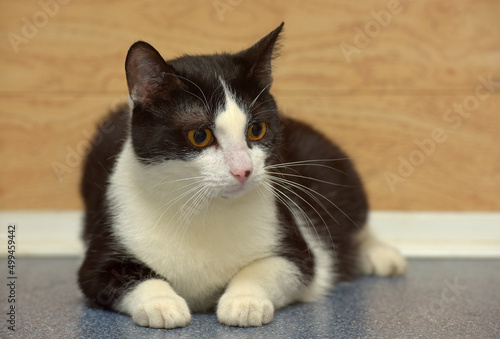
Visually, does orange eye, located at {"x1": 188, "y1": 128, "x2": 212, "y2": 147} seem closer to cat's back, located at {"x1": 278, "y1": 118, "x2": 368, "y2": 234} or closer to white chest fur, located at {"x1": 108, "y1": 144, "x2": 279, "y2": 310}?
white chest fur, located at {"x1": 108, "y1": 144, "x2": 279, "y2": 310}

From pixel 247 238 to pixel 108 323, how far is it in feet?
1.39

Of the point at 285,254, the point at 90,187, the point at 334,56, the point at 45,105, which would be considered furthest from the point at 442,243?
the point at 45,105

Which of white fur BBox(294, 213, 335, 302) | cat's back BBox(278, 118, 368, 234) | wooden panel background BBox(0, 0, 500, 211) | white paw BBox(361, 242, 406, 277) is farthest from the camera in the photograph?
wooden panel background BBox(0, 0, 500, 211)

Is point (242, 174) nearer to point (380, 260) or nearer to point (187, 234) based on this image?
point (187, 234)

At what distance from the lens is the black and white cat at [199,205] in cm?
142

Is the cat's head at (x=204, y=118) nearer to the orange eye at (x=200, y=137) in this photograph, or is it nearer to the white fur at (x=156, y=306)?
the orange eye at (x=200, y=137)

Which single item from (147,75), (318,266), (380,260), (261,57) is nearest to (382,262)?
(380,260)

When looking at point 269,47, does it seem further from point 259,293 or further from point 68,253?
point 68,253

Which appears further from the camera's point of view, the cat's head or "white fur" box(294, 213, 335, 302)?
"white fur" box(294, 213, 335, 302)

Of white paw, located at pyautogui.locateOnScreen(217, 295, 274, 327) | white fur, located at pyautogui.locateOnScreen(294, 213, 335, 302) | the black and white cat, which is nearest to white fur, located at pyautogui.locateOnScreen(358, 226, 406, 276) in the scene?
white fur, located at pyautogui.locateOnScreen(294, 213, 335, 302)

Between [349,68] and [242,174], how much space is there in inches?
51.9

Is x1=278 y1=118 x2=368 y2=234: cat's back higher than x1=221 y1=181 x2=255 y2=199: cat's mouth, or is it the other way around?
x1=221 y1=181 x2=255 y2=199: cat's mouth

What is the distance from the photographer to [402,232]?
255 centimetres

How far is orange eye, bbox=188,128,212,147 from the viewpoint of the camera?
1.41 meters
